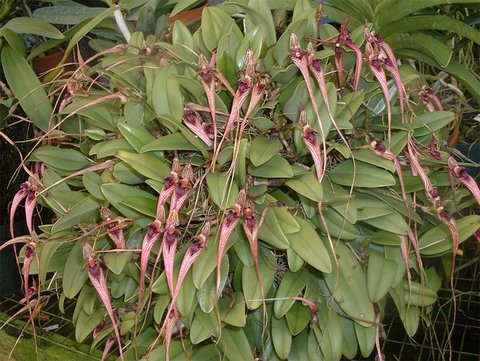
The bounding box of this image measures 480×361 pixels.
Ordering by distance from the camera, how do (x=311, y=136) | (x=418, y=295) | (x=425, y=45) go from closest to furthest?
(x=311, y=136) < (x=418, y=295) < (x=425, y=45)

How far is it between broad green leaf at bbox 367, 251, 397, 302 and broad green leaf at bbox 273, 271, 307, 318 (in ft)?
0.21

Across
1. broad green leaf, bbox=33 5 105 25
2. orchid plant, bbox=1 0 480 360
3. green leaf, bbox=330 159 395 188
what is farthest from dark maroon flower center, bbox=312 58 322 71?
broad green leaf, bbox=33 5 105 25

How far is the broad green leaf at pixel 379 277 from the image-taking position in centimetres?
67

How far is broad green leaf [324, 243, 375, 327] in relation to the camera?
68 cm

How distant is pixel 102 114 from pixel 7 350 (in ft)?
1.62

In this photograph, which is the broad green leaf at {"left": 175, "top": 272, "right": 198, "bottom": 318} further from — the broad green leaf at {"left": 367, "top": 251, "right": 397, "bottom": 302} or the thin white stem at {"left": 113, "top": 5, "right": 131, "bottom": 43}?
the thin white stem at {"left": 113, "top": 5, "right": 131, "bottom": 43}

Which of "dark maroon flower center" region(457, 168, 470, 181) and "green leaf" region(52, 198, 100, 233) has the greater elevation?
"green leaf" region(52, 198, 100, 233)

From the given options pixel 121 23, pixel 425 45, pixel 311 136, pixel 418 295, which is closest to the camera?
pixel 311 136

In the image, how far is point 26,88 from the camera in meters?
0.91

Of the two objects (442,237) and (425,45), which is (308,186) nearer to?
(442,237)

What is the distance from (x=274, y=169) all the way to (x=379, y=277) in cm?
15

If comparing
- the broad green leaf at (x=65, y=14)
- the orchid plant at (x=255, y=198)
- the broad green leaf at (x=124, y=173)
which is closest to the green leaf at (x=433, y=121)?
the orchid plant at (x=255, y=198)

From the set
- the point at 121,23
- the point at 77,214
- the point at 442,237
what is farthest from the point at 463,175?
the point at 121,23

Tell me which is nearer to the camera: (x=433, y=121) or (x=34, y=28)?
(x=433, y=121)
